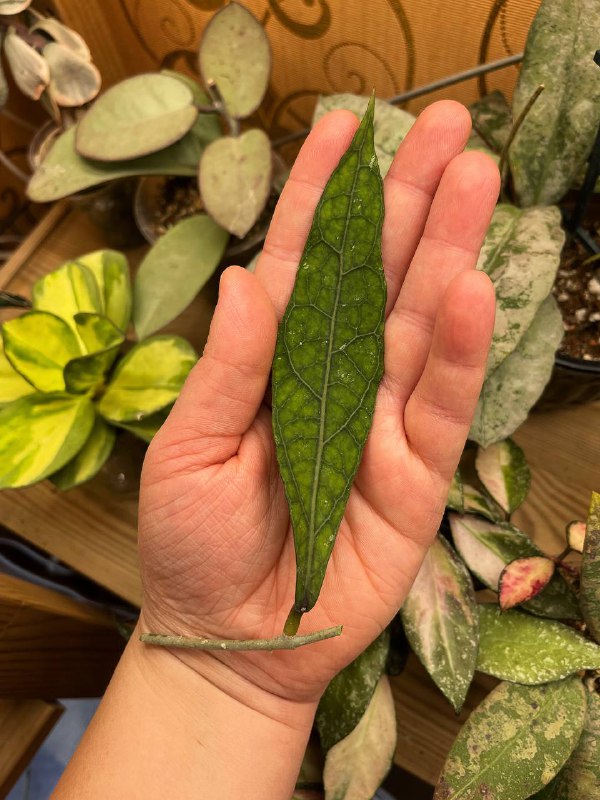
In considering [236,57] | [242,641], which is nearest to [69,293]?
[236,57]

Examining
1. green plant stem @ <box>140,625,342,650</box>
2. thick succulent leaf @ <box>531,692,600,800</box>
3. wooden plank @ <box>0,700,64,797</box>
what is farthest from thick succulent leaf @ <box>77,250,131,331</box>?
thick succulent leaf @ <box>531,692,600,800</box>

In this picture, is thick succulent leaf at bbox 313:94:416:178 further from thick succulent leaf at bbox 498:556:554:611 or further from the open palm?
thick succulent leaf at bbox 498:556:554:611


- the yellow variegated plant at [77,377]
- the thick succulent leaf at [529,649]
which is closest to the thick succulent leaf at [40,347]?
the yellow variegated plant at [77,377]

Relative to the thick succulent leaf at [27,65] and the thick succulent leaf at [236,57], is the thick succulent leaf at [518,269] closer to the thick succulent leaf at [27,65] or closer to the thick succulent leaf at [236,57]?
the thick succulent leaf at [236,57]

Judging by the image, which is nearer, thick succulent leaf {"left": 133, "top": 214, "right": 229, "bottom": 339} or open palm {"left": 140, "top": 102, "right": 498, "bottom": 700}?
open palm {"left": 140, "top": 102, "right": 498, "bottom": 700}

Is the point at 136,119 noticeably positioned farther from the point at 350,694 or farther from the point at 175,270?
the point at 350,694

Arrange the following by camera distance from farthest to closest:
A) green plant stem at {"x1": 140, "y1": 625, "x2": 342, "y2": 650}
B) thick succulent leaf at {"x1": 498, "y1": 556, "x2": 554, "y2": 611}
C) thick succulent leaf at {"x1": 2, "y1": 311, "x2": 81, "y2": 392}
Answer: thick succulent leaf at {"x1": 2, "y1": 311, "x2": 81, "y2": 392}, thick succulent leaf at {"x1": 498, "y1": 556, "x2": 554, "y2": 611}, green plant stem at {"x1": 140, "y1": 625, "x2": 342, "y2": 650}
